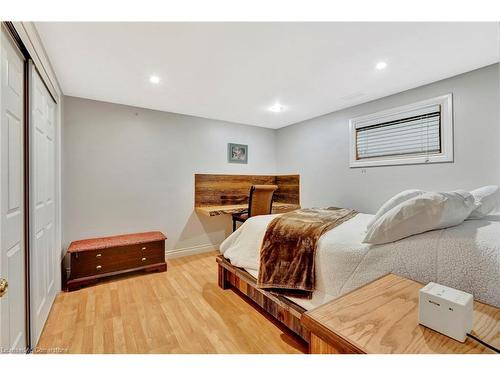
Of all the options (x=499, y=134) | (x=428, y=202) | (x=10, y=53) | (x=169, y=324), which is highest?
(x=10, y=53)

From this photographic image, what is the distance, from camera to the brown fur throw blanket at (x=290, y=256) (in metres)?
1.65

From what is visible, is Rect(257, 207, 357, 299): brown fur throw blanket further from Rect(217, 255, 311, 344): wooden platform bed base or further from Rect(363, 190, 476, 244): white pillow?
Rect(363, 190, 476, 244): white pillow

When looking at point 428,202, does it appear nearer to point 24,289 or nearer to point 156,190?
point 24,289

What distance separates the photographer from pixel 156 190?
131 inches

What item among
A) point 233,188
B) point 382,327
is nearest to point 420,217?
point 382,327

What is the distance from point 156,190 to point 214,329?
2191 millimetres

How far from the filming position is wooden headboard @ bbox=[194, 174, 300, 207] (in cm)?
375

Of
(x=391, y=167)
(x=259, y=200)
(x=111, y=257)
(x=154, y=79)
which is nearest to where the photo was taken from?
(x=154, y=79)

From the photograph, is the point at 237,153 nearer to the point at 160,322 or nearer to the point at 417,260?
the point at 160,322

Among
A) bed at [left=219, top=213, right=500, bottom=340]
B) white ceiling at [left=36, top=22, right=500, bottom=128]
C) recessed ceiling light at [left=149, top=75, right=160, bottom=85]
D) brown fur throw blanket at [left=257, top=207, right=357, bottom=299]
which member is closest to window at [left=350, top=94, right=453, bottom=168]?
white ceiling at [left=36, top=22, right=500, bottom=128]

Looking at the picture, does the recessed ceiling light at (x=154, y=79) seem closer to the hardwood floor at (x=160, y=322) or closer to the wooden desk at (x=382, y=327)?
the hardwood floor at (x=160, y=322)

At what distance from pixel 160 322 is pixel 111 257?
1.24 metres

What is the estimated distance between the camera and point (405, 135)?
8.92 feet
